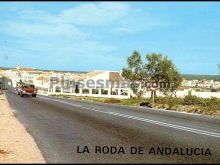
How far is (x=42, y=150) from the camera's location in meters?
12.0

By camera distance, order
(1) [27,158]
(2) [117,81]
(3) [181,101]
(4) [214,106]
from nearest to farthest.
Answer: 1. (1) [27,158]
2. (4) [214,106]
3. (3) [181,101]
4. (2) [117,81]

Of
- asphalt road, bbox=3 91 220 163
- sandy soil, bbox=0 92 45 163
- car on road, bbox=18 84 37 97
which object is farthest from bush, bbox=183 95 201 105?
car on road, bbox=18 84 37 97

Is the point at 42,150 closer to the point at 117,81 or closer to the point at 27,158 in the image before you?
the point at 27,158

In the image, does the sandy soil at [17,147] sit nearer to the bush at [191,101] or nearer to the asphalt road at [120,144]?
the asphalt road at [120,144]

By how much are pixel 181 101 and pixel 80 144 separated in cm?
3048

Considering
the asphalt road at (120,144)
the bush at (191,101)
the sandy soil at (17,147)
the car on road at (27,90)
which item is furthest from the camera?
the car on road at (27,90)

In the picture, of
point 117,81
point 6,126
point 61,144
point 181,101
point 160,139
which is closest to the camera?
point 61,144

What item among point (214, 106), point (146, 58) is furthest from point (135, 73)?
point (214, 106)

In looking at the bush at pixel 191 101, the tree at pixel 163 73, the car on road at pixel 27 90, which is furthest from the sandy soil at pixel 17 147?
the tree at pixel 163 73

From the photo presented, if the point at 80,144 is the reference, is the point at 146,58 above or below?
above

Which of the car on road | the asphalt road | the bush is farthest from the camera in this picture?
the car on road

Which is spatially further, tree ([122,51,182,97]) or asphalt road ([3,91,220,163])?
tree ([122,51,182,97])

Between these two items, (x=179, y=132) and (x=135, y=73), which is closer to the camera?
(x=179, y=132)

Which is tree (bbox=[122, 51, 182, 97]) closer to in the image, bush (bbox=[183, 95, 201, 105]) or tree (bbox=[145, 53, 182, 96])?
tree (bbox=[145, 53, 182, 96])
